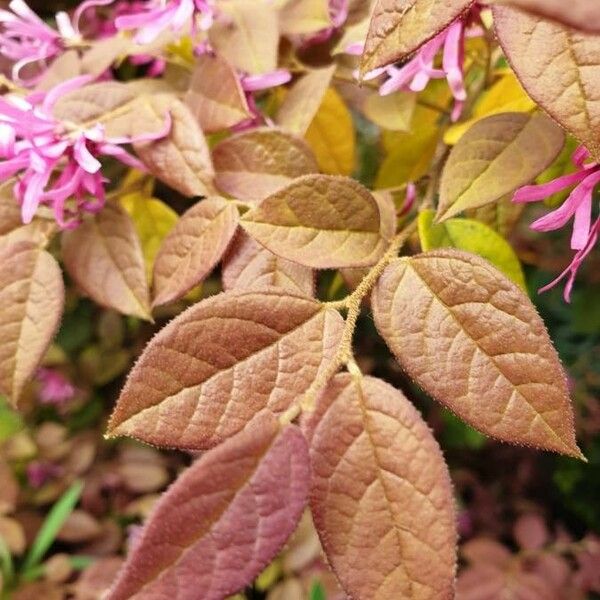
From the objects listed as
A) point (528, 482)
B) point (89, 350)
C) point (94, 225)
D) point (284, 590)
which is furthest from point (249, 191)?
point (528, 482)

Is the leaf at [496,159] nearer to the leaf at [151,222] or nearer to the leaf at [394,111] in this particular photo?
the leaf at [394,111]

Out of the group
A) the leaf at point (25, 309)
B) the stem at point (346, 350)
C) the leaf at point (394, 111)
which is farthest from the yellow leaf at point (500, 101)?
the leaf at point (25, 309)

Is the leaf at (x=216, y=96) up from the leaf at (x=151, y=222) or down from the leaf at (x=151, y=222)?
up

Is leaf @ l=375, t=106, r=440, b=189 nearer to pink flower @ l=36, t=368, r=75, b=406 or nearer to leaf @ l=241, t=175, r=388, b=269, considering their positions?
leaf @ l=241, t=175, r=388, b=269

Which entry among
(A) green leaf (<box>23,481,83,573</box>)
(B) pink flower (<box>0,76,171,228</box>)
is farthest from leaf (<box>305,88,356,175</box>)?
(A) green leaf (<box>23,481,83,573</box>)

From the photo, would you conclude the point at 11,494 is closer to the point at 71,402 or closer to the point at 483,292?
the point at 71,402

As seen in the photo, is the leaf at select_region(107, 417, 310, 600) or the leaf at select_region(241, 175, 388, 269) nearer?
the leaf at select_region(107, 417, 310, 600)
